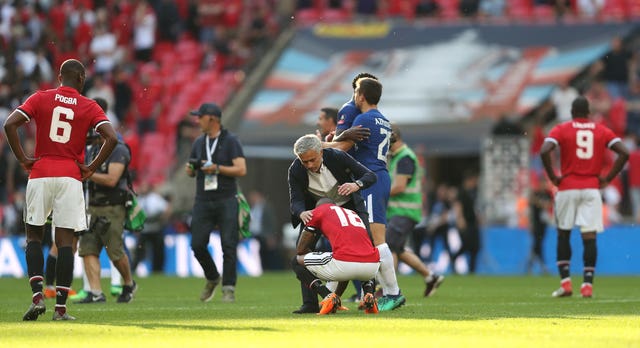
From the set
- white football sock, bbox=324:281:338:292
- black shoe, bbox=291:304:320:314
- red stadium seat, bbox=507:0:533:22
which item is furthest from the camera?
red stadium seat, bbox=507:0:533:22

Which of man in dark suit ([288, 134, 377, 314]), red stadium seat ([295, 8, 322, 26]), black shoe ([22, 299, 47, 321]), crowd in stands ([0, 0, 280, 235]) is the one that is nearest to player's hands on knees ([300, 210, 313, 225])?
man in dark suit ([288, 134, 377, 314])

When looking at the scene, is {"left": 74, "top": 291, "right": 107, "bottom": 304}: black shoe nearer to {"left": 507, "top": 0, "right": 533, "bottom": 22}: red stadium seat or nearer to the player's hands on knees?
the player's hands on knees

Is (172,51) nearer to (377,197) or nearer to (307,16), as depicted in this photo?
(307,16)

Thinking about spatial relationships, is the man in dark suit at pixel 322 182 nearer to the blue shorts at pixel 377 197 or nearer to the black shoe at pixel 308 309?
the black shoe at pixel 308 309

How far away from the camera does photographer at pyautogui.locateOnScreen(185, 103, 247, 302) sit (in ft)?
52.4

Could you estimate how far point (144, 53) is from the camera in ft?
115

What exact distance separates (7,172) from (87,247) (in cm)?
1426

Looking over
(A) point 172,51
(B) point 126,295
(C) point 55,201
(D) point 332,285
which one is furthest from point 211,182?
(A) point 172,51

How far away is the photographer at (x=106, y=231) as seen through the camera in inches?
626

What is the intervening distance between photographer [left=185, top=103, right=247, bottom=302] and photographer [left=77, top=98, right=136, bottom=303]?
2.58ft

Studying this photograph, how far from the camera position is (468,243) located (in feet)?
87.2

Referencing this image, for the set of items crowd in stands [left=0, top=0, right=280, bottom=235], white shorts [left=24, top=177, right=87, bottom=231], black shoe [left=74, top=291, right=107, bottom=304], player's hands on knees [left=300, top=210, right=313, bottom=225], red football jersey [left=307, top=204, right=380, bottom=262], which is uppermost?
crowd in stands [left=0, top=0, right=280, bottom=235]

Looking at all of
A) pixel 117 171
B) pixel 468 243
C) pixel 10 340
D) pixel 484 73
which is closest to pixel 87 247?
pixel 117 171

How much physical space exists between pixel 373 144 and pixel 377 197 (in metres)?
0.50
